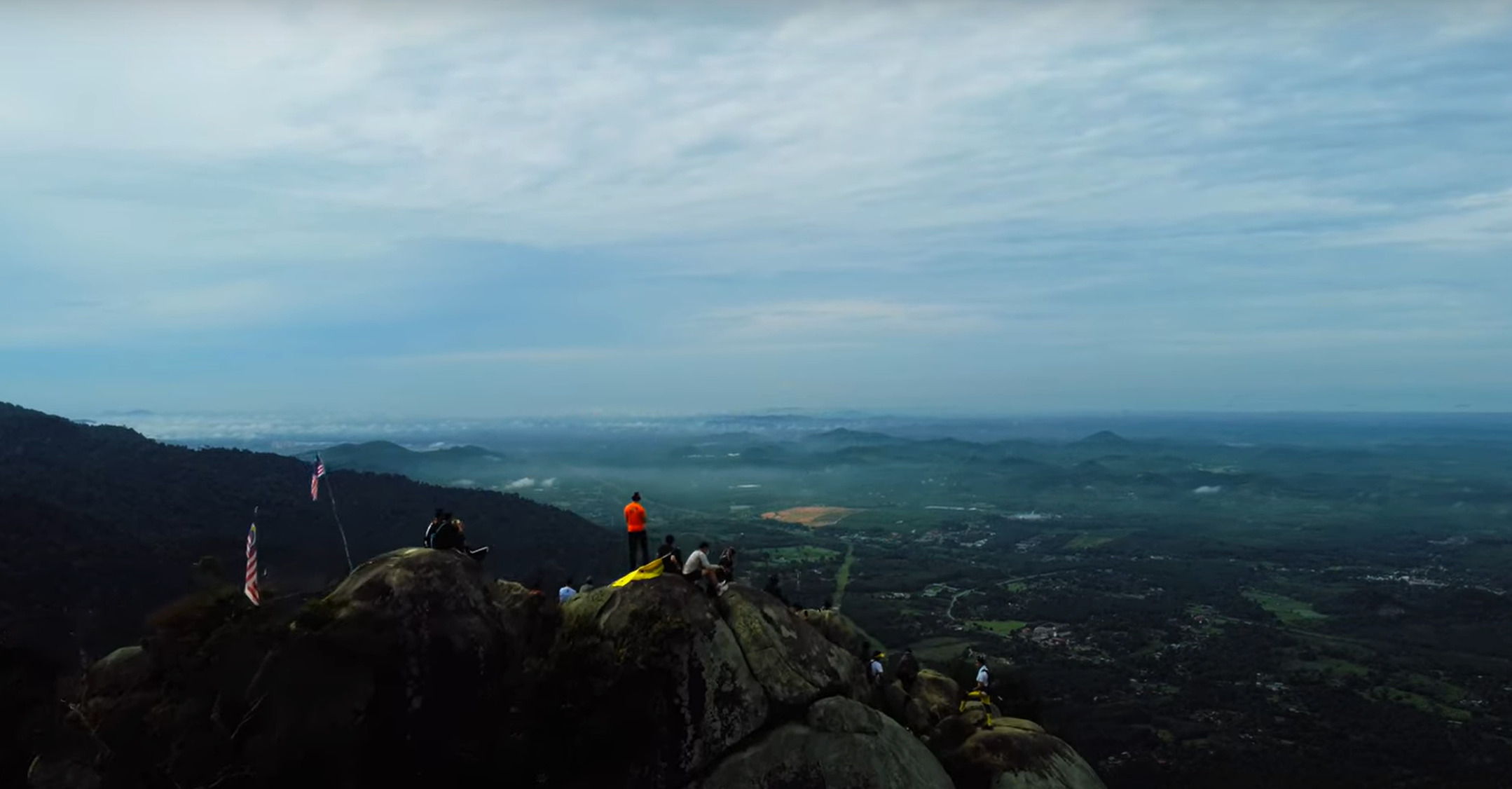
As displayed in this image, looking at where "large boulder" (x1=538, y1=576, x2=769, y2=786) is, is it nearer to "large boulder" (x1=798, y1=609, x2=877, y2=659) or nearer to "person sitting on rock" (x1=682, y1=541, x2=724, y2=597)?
"person sitting on rock" (x1=682, y1=541, x2=724, y2=597)

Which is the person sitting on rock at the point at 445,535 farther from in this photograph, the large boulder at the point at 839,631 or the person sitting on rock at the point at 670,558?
the large boulder at the point at 839,631

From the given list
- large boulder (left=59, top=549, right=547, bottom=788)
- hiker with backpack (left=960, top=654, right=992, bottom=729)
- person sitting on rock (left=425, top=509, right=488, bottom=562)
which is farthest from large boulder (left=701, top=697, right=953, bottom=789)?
person sitting on rock (left=425, top=509, right=488, bottom=562)

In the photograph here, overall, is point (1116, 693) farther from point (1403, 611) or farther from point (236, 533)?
point (236, 533)

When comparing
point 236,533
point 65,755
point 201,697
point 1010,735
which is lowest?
point 236,533

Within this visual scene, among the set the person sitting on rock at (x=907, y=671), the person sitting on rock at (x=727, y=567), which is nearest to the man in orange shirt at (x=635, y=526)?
the person sitting on rock at (x=727, y=567)

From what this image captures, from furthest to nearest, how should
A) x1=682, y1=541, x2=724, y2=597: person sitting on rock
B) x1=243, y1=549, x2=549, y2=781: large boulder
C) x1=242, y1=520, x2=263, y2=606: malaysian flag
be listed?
1. x1=682, y1=541, x2=724, y2=597: person sitting on rock
2. x1=242, y1=520, x2=263, y2=606: malaysian flag
3. x1=243, y1=549, x2=549, y2=781: large boulder

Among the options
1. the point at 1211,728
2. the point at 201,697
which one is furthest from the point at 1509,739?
the point at 201,697
